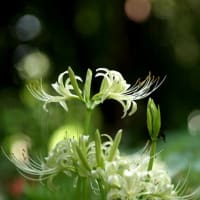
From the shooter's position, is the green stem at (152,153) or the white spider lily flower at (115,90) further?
the white spider lily flower at (115,90)

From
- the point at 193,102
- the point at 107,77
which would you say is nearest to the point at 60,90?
the point at 107,77

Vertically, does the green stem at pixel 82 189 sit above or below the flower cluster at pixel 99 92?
below

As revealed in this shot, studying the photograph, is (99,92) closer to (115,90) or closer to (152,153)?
(115,90)

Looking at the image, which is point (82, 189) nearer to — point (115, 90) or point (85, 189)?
point (85, 189)

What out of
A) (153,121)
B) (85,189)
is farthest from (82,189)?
(153,121)

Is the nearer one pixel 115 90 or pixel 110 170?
pixel 110 170

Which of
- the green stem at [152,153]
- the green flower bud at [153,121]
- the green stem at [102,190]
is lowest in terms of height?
the green stem at [102,190]

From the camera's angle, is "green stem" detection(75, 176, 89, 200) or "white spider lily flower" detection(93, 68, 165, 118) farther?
"white spider lily flower" detection(93, 68, 165, 118)

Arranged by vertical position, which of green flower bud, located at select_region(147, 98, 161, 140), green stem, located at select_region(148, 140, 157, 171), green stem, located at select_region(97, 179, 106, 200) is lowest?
green stem, located at select_region(97, 179, 106, 200)

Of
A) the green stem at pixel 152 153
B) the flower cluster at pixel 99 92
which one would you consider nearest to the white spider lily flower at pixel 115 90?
the flower cluster at pixel 99 92

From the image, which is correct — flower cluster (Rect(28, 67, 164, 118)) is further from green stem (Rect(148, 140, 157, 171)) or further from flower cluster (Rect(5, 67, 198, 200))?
green stem (Rect(148, 140, 157, 171))

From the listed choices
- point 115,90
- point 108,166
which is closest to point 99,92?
point 115,90

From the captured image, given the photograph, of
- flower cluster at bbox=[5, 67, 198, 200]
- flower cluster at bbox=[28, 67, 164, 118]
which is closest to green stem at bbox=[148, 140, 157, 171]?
flower cluster at bbox=[5, 67, 198, 200]

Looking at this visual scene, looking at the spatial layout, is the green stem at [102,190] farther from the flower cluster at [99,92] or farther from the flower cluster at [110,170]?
the flower cluster at [99,92]
